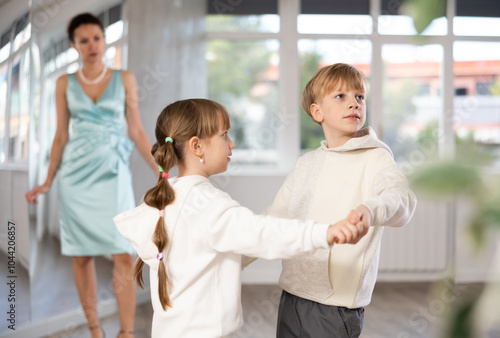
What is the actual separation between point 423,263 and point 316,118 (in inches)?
115

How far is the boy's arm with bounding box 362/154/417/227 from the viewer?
1131mm

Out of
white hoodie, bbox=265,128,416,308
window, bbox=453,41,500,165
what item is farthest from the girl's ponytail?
window, bbox=453,41,500,165

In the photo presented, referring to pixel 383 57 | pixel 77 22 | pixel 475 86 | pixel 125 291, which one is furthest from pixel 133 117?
pixel 475 86

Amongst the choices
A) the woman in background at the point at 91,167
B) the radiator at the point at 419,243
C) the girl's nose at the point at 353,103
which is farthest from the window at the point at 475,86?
the girl's nose at the point at 353,103

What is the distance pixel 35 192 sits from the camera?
2.58 meters

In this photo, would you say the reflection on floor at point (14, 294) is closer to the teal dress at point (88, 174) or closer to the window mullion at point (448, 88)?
the teal dress at point (88, 174)

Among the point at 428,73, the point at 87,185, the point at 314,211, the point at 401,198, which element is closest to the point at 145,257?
the point at 314,211

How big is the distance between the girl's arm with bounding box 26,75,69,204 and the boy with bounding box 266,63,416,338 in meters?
1.50

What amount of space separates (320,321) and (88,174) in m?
1.59

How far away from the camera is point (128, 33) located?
3145 millimetres

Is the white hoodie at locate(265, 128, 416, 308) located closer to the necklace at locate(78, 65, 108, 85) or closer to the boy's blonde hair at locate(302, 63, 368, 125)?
the boy's blonde hair at locate(302, 63, 368, 125)

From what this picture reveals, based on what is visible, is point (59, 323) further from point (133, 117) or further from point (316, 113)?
point (316, 113)

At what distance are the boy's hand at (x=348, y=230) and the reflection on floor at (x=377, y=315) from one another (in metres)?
1.75

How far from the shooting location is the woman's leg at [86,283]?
8.70 ft
